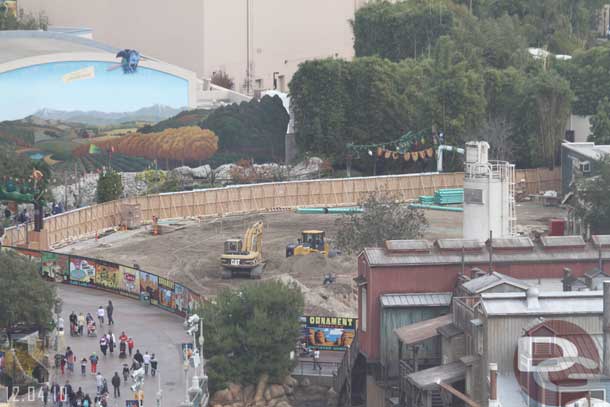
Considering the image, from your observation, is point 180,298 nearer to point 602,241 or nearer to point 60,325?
point 60,325

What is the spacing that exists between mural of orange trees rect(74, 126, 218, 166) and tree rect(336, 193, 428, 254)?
2895 centimetres

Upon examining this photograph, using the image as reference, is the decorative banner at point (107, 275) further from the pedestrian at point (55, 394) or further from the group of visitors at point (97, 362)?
the pedestrian at point (55, 394)

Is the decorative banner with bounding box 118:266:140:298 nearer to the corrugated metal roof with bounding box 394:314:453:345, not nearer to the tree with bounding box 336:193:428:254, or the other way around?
the tree with bounding box 336:193:428:254

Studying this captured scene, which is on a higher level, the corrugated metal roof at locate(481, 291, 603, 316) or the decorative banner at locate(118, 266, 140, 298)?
the corrugated metal roof at locate(481, 291, 603, 316)

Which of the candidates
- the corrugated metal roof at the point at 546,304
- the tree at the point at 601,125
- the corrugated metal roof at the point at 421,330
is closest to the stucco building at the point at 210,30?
the tree at the point at 601,125

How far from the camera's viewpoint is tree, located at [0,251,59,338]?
64.9m

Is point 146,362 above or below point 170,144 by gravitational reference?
below

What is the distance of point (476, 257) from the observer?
63.1 metres

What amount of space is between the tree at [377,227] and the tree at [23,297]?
1918 centimetres

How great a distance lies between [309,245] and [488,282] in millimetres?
30064

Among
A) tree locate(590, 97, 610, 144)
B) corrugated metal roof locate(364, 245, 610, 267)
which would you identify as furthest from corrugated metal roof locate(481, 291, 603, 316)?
tree locate(590, 97, 610, 144)

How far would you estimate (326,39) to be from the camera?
144 meters

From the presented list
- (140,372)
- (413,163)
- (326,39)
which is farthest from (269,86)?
(140,372)

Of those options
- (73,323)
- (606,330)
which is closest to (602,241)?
(606,330)
